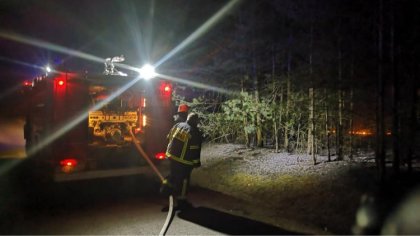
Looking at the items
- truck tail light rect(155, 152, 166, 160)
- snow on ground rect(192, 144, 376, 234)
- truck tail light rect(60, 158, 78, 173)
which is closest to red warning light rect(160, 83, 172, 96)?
truck tail light rect(155, 152, 166, 160)

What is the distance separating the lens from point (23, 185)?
8.45 meters

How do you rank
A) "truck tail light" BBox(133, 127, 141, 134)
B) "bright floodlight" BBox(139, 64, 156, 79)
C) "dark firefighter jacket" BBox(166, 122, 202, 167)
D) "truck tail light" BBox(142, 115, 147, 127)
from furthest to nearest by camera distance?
"truck tail light" BBox(133, 127, 141, 134)
"truck tail light" BBox(142, 115, 147, 127)
"bright floodlight" BBox(139, 64, 156, 79)
"dark firefighter jacket" BBox(166, 122, 202, 167)

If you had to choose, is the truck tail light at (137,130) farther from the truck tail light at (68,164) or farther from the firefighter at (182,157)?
the firefighter at (182,157)

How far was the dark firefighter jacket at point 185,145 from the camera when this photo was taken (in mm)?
6656

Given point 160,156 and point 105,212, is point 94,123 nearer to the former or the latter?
point 160,156

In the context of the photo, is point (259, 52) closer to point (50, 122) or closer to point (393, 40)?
point (393, 40)

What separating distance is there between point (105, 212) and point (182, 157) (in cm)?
156

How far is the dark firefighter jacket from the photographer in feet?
21.8

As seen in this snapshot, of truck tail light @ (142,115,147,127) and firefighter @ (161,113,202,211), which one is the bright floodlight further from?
firefighter @ (161,113,202,211)

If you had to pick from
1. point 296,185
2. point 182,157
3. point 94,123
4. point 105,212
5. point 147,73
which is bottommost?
point 105,212

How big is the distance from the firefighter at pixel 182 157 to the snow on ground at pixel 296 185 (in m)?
1.35

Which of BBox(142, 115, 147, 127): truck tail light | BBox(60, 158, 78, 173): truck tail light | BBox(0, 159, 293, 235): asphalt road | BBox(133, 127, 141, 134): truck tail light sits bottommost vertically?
BBox(0, 159, 293, 235): asphalt road

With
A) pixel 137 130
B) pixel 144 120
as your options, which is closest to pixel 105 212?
pixel 144 120

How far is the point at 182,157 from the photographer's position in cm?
666
